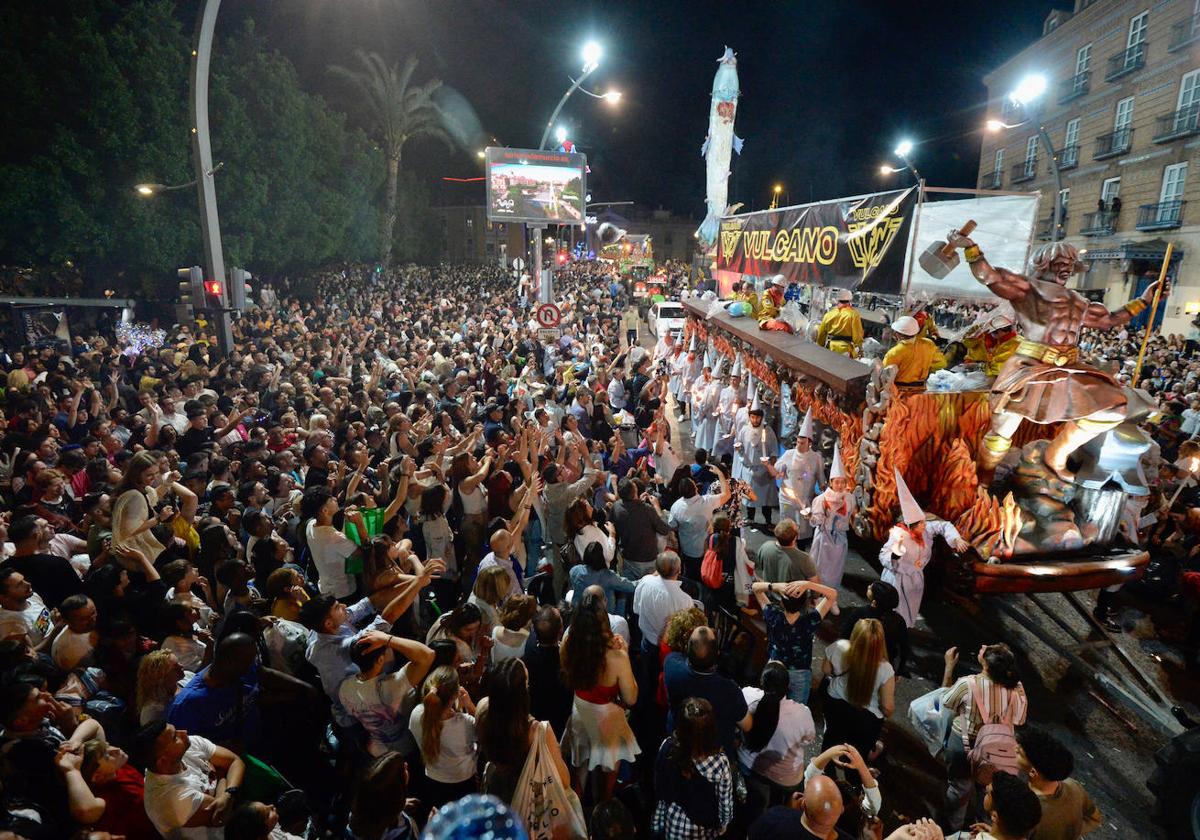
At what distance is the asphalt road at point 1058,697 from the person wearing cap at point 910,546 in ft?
2.03

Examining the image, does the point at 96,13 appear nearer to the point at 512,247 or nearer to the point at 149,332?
the point at 149,332

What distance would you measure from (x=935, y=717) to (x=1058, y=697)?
7.68ft

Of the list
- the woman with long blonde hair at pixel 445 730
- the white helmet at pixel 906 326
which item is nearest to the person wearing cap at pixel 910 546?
the white helmet at pixel 906 326

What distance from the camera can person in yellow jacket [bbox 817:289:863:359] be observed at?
303 inches

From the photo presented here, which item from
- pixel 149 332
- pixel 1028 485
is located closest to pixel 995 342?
pixel 1028 485

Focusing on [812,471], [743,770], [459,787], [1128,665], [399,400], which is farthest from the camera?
[399,400]

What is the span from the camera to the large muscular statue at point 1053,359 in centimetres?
497

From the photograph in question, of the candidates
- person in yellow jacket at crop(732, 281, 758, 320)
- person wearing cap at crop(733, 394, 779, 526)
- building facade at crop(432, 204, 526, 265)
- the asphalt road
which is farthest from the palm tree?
building facade at crop(432, 204, 526, 265)

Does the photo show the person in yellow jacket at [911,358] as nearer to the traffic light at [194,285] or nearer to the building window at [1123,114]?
the traffic light at [194,285]

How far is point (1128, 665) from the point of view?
5.50 meters

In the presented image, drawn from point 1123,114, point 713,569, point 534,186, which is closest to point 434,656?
point 713,569

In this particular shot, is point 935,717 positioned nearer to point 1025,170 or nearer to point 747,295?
point 747,295

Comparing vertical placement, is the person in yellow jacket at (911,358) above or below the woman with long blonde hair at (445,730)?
above

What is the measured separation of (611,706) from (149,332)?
19300mm
